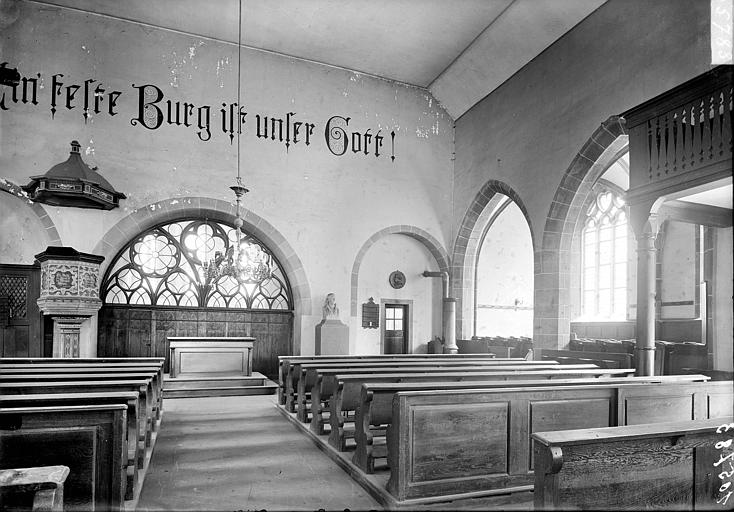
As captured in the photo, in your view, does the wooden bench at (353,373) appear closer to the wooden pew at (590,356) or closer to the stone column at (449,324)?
the wooden pew at (590,356)

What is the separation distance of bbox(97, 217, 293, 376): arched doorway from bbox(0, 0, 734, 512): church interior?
0.04 meters

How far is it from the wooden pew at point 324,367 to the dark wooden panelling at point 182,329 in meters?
3.88

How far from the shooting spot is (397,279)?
11.3 m

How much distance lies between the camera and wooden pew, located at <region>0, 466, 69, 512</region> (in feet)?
6.81

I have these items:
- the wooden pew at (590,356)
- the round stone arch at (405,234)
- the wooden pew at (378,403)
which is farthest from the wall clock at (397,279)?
the wooden pew at (378,403)

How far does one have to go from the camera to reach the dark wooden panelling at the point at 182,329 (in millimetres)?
9352

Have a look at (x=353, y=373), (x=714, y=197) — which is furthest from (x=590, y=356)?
(x=353, y=373)

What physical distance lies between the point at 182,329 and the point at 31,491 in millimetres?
7993

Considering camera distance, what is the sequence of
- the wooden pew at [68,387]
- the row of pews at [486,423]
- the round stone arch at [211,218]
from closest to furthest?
the row of pews at [486,423] → the wooden pew at [68,387] → the round stone arch at [211,218]

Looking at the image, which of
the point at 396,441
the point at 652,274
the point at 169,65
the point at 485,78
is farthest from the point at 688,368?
the point at 169,65

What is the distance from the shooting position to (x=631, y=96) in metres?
7.07

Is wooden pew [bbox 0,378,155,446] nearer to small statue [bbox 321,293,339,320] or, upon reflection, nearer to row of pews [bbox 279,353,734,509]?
row of pews [bbox 279,353,734,509]

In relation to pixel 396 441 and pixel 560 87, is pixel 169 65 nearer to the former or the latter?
pixel 560 87

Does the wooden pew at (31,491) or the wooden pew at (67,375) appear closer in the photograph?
the wooden pew at (31,491)
